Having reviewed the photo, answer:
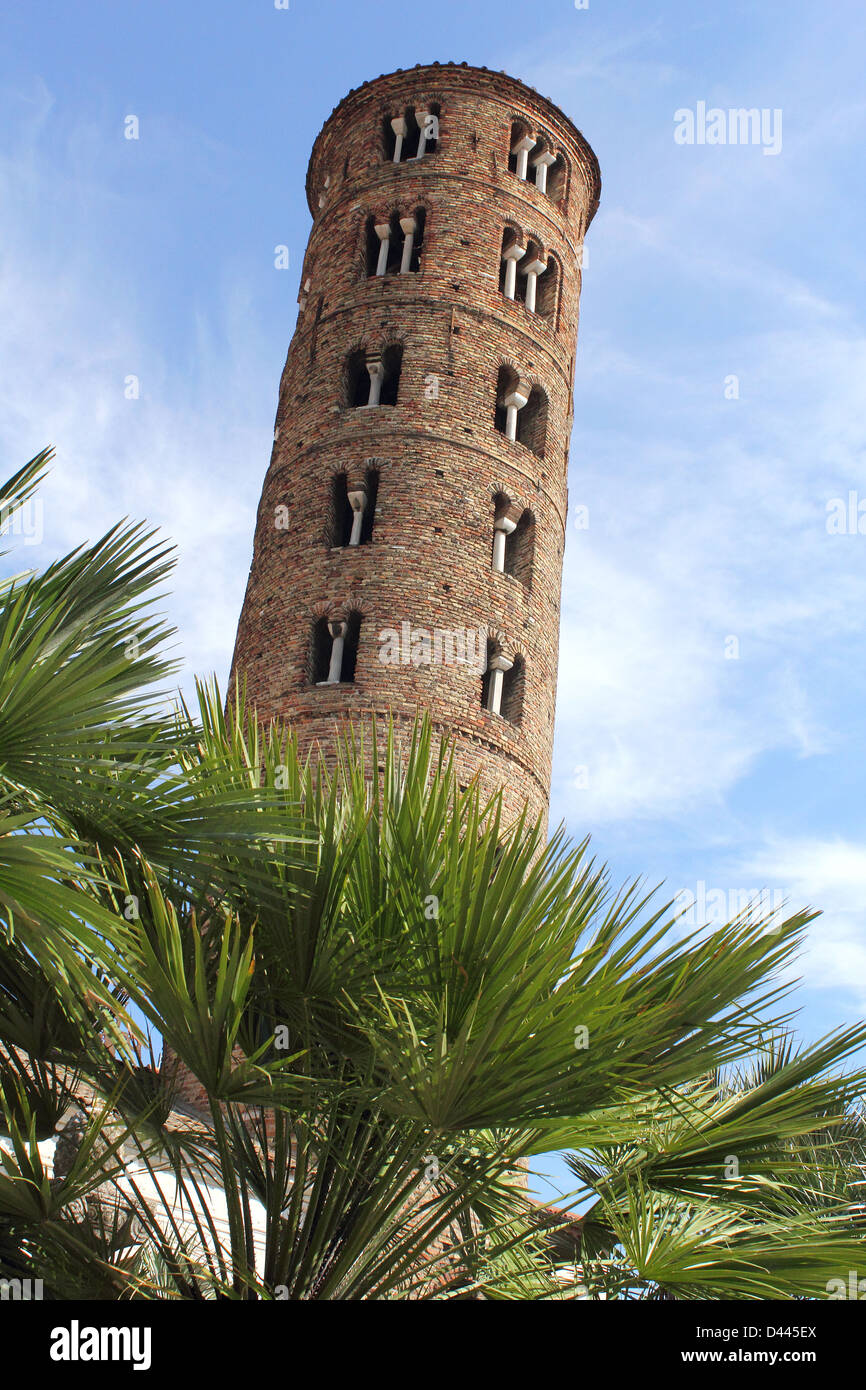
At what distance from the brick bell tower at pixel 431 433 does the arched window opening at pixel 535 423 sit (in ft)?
0.11

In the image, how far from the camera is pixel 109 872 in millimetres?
5449

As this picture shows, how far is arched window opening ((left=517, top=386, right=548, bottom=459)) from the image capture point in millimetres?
18938

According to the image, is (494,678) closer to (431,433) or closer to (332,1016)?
(431,433)

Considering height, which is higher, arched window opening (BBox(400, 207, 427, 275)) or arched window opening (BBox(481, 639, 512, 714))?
arched window opening (BBox(400, 207, 427, 275))

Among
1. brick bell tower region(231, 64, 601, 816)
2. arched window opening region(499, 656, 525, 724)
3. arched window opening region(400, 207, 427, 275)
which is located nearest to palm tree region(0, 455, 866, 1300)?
brick bell tower region(231, 64, 601, 816)

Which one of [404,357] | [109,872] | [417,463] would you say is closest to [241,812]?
[109,872]

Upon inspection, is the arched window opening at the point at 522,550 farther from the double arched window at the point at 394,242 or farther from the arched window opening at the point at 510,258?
the double arched window at the point at 394,242

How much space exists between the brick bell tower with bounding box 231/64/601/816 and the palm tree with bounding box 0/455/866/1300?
9.25 metres

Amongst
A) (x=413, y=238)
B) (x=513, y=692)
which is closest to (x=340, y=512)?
(x=513, y=692)

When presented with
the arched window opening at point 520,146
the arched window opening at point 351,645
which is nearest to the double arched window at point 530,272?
the arched window opening at point 520,146

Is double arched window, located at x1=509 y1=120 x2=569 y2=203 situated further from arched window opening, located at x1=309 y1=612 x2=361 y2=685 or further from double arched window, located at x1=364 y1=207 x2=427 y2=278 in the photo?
arched window opening, located at x1=309 y1=612 x2=361 y2=685

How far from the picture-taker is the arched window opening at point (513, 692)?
1641cm
